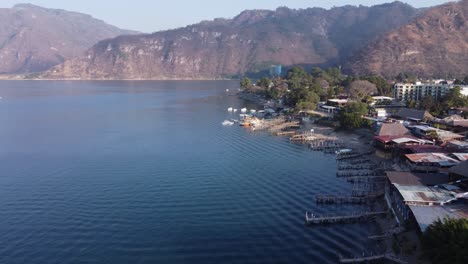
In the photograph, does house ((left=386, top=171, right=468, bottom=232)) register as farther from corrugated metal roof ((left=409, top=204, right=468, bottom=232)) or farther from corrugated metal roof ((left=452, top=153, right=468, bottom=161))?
corrugated metal roof ((left=452, top=153, right=468, bottom=161))

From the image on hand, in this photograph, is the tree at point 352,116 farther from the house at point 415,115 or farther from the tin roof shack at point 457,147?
the tin roof shack at point 457,147

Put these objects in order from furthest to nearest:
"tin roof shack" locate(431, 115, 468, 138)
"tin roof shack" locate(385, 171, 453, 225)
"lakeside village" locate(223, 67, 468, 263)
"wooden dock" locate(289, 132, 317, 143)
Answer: "wooden dock" locate(289, 132, 317, 143), "tin roof shack" locate(431, 115, 468, 138), "tin roof shack" locate(385, 171, 453, 225), "lakeside village" locate(223, 67, 468, 263)

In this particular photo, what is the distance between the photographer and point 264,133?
52938 millimetres

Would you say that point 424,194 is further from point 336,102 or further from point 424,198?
point 336,102

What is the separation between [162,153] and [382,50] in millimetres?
114338

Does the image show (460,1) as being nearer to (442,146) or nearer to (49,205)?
(442,146)

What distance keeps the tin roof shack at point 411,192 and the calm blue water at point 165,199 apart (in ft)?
7.46

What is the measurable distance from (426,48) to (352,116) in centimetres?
9982

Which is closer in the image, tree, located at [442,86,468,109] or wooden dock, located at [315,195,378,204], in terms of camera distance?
wooden dock, located at [315,195,378,204]

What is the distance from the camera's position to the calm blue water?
2133 centimetres

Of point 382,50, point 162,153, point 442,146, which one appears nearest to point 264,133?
point 162,153

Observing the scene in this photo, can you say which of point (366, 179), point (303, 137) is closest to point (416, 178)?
point (366, 179)

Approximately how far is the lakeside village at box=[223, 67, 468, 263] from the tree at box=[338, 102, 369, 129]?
114 mm

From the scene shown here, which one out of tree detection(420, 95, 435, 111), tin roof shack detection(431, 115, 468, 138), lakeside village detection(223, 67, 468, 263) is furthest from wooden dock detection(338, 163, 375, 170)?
tree detection(420, 95, 435, 111)
